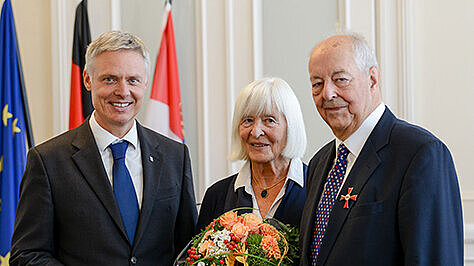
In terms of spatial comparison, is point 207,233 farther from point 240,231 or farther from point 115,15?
point 115,15

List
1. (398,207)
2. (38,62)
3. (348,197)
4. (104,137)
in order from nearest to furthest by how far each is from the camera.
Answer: (398,207), (348,197), (104,137), (38,62)

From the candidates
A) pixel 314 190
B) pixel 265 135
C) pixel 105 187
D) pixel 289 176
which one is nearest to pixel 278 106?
pixel 265 135

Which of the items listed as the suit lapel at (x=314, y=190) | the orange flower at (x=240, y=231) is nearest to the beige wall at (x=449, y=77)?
the suit lapel at (x=314, y=190)

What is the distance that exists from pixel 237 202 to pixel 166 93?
1.60 metres

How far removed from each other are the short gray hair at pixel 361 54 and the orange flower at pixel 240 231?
28.1 inches

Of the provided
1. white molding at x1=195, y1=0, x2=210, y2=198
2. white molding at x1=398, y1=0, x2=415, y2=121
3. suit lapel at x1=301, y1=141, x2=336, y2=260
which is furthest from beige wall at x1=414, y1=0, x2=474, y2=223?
suit lapel at x1=301, y1=141, x2=336, y2=260

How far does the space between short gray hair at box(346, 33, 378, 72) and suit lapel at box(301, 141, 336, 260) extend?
0.38 m

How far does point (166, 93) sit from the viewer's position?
4.01m

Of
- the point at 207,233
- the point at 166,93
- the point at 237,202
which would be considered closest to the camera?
Answer: the point at 207,233

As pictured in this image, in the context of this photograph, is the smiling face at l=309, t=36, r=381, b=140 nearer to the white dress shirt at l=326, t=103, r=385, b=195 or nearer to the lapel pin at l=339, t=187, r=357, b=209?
the white dress shirt at l=326, t=103, r=385, b=195

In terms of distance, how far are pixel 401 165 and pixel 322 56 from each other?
434 mm

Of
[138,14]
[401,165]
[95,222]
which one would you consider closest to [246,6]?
[138,14]

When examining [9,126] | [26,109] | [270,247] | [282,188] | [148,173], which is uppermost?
[26,109]

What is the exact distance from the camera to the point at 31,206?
2.29 m
